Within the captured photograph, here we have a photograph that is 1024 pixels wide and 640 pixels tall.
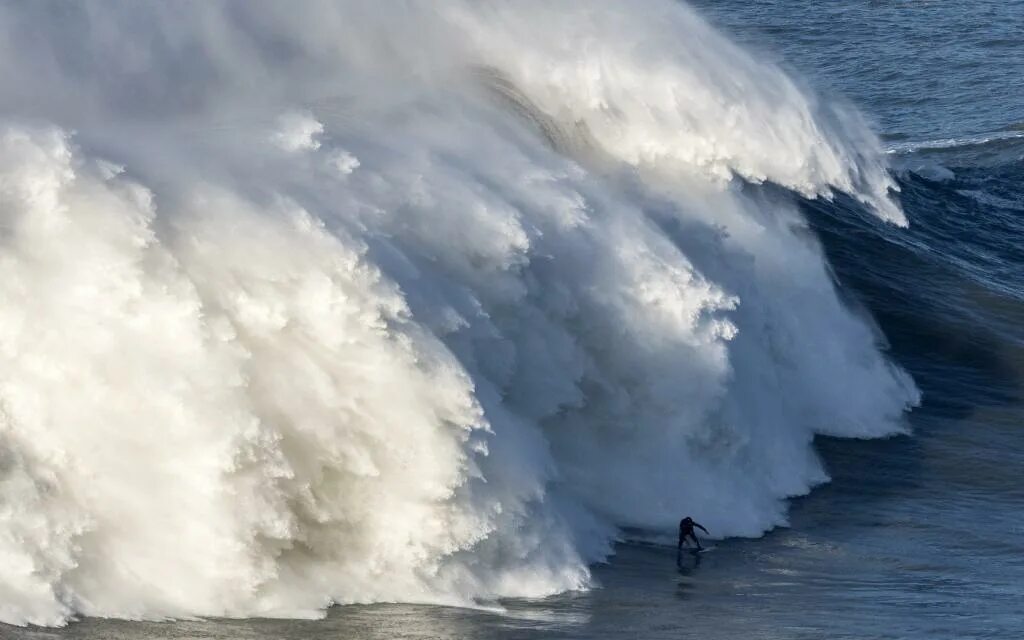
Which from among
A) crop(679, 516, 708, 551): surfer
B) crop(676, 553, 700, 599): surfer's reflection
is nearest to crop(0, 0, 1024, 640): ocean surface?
crop(676, 553, 700, 599): surfer's reflection

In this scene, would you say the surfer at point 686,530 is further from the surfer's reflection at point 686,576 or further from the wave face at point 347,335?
the wave face at point 347,335

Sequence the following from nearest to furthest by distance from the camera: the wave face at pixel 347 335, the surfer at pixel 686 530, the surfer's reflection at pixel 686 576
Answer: the wave face at pixel 347 335
the surfer's reflection at pixel 686 576
the surfer at pixel 686 530

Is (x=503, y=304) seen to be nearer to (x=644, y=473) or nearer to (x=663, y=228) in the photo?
(x=644, y=473)

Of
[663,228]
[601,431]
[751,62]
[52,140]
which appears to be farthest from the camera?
[751,62]

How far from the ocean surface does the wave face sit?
37 mm

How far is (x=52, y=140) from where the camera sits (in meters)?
12.8

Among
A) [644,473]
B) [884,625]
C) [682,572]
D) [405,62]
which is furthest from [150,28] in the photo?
[884,625]

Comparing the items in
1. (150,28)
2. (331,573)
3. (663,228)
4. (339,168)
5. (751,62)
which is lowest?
(331,573)

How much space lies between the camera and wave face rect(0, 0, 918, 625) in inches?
494

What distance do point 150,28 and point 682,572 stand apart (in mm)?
8827

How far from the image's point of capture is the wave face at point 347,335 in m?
12.5

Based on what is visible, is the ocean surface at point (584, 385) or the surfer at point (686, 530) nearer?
the ocean surface at point (584, 385)

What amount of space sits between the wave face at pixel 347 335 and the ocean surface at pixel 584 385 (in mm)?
37

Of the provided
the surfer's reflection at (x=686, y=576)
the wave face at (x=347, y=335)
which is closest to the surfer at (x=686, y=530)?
the surfer's reflection at (x=686, y=576)
